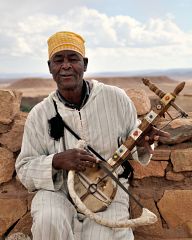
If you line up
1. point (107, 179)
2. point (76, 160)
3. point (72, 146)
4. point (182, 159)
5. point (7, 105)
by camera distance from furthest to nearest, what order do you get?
1. point (7, 105)
2. point (182, 159)
3. point (72, 146)
4. point (107, 179)
5. point (76, 160)

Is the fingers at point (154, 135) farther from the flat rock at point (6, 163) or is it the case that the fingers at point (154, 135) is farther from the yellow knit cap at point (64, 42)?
the flat rock at point (6, 163)

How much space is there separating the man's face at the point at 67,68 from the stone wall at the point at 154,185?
2.51 feet

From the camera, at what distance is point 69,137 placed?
10.1 ft

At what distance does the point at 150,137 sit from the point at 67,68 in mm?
706

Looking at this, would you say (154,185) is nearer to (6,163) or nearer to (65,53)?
(6,163)

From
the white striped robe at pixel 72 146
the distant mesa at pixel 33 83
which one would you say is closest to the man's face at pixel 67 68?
the white striped robe at pixel 72 146

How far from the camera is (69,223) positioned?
282cm

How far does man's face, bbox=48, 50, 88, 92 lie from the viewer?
3.00 meters

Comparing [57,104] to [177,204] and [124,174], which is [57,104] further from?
[177,204]

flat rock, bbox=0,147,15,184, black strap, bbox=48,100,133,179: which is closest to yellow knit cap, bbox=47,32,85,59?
black strap, bbox=48,100,133,179

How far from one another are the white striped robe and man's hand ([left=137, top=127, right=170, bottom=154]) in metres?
0.18

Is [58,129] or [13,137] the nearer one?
[58,129]

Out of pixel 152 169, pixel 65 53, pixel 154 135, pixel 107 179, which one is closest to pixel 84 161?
pixel 107 179

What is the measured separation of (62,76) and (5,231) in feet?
4.79
